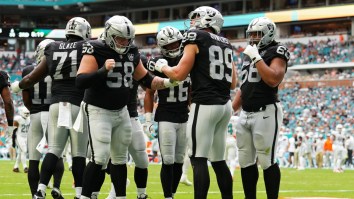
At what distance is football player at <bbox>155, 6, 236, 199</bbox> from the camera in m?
7.25

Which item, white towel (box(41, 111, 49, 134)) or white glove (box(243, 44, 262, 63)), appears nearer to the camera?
white glove (box(243, 44, 262, 63))

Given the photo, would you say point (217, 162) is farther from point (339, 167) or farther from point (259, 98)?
point (339, 167)

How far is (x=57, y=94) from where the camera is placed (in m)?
8.38

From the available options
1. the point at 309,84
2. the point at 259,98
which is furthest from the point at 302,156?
the point at 259,98

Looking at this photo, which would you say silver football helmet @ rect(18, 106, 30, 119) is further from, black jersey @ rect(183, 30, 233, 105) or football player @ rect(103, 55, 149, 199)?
black jersey @ rect(183, 30, 233, 105)

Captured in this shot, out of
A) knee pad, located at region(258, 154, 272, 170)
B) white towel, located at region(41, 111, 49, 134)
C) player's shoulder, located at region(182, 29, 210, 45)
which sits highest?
player's shoulder, located at region(182, 29, 210, 45)

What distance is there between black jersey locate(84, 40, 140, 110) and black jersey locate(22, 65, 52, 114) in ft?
6.51

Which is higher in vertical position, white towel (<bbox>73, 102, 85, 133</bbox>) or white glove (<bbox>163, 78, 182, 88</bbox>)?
white glove (<bbox>163, 78, 182, 88</bbox>)

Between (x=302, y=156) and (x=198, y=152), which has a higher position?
(x=198, y=152)

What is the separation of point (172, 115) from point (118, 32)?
2.31 metres

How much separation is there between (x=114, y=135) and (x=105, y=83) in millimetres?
565

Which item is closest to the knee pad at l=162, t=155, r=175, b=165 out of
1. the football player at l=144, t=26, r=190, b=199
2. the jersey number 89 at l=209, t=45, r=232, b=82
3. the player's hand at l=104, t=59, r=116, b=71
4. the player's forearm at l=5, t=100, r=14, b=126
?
the football player at l=144, t=26, r=190, b=199

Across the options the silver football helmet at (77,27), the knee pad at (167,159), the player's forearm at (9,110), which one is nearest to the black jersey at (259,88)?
the knee pad at (167,159)

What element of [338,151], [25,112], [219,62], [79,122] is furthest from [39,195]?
[338,151]
